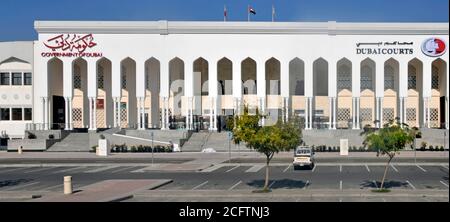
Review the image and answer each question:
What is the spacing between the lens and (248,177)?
29328 millimetres

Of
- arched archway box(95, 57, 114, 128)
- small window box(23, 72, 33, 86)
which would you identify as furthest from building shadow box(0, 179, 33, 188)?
small window box(23, 72, 33, 86)

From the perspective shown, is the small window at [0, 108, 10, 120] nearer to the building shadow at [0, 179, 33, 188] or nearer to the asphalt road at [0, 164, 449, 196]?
the asphalt road at [0, 164, 449, 196]

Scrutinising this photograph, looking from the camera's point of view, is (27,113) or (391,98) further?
(391,98)

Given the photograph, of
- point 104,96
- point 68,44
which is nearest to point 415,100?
point 104,96

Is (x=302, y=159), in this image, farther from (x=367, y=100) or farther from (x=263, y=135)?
(x=367, y=100)

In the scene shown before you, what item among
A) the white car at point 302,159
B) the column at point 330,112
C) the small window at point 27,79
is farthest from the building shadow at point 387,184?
the small window at point 27,79

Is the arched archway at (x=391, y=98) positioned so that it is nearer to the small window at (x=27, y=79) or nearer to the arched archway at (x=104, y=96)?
the arched archway at (x=104, y=96)

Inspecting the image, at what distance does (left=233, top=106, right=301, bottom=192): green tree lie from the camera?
23250mm

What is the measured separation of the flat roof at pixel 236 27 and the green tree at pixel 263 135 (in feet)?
121

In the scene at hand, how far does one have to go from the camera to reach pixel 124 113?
65.1 metres

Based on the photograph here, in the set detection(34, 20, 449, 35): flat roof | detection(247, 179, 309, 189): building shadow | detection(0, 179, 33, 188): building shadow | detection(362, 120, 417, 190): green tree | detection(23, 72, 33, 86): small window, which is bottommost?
detection(0, 179, 33, 188): building shadow

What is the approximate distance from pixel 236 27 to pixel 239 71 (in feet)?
13.4

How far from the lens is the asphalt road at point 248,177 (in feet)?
82.6

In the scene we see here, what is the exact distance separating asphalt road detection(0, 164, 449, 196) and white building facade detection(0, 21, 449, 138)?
24428mm
